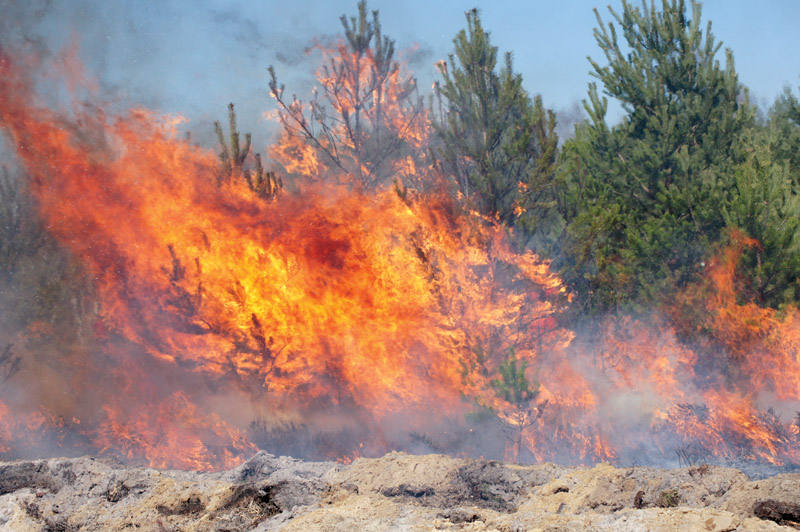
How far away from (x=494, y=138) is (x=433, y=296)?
11.6 ft

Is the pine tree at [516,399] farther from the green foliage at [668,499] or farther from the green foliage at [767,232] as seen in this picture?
the green foliage at [668,499]

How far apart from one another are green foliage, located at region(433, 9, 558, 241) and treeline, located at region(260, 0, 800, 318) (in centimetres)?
3

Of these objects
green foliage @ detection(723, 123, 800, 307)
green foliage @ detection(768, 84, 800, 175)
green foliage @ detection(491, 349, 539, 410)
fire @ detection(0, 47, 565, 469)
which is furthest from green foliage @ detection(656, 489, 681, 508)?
green foliage @ detection(768, 84, 800, 175)

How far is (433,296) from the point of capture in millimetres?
12719

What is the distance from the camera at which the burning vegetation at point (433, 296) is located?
12.2 m

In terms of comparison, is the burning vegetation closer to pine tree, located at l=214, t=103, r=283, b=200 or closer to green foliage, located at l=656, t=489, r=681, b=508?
pine tree, located at l=214, t=103, r=283, b=200

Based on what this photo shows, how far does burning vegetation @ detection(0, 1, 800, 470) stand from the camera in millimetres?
12211

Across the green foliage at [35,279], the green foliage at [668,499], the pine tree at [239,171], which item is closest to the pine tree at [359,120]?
the pine tree at [239,171]

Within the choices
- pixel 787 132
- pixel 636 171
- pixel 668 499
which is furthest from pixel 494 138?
pixel 787 132

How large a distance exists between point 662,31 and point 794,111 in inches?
270

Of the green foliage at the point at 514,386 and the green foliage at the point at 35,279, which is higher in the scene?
the green foliage at the point at 35,279

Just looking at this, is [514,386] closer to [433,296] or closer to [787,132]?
[433,296]

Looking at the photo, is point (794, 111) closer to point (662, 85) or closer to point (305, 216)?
point (662, 85)

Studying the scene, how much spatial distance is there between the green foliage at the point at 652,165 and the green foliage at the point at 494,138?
82cm
